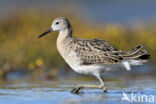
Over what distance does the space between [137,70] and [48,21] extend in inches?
173

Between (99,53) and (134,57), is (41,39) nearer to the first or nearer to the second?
(99,53)

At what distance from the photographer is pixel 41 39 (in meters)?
16.2

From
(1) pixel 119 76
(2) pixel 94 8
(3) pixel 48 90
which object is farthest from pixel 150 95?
(2) pixel 94 8

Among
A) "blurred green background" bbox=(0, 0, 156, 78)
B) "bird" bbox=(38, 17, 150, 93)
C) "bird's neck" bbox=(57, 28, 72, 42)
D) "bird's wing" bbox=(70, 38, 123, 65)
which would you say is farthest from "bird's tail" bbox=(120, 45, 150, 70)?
"blurred green background" bbox=(0, 0, 156, 78)

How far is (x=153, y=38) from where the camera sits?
1695 centimetres

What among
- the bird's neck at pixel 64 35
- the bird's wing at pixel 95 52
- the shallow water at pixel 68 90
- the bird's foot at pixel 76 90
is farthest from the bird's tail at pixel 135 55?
the bird's neck at pixel 64 35

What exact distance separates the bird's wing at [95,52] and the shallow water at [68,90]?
670 millimetres

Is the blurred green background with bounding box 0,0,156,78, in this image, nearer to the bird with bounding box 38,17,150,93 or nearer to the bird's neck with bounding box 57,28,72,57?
the bird's neck with bounding box 57,28,72,57

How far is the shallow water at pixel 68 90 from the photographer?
365 inches

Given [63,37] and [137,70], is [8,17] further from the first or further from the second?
[63,37]

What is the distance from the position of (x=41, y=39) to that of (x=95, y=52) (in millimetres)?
Answer: 5935

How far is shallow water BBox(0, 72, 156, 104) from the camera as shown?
9.27 metres

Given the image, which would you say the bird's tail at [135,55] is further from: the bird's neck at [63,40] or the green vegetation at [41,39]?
the green vegetation at [41,39]

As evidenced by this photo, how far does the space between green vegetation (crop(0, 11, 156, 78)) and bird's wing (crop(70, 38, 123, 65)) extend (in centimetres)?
298
